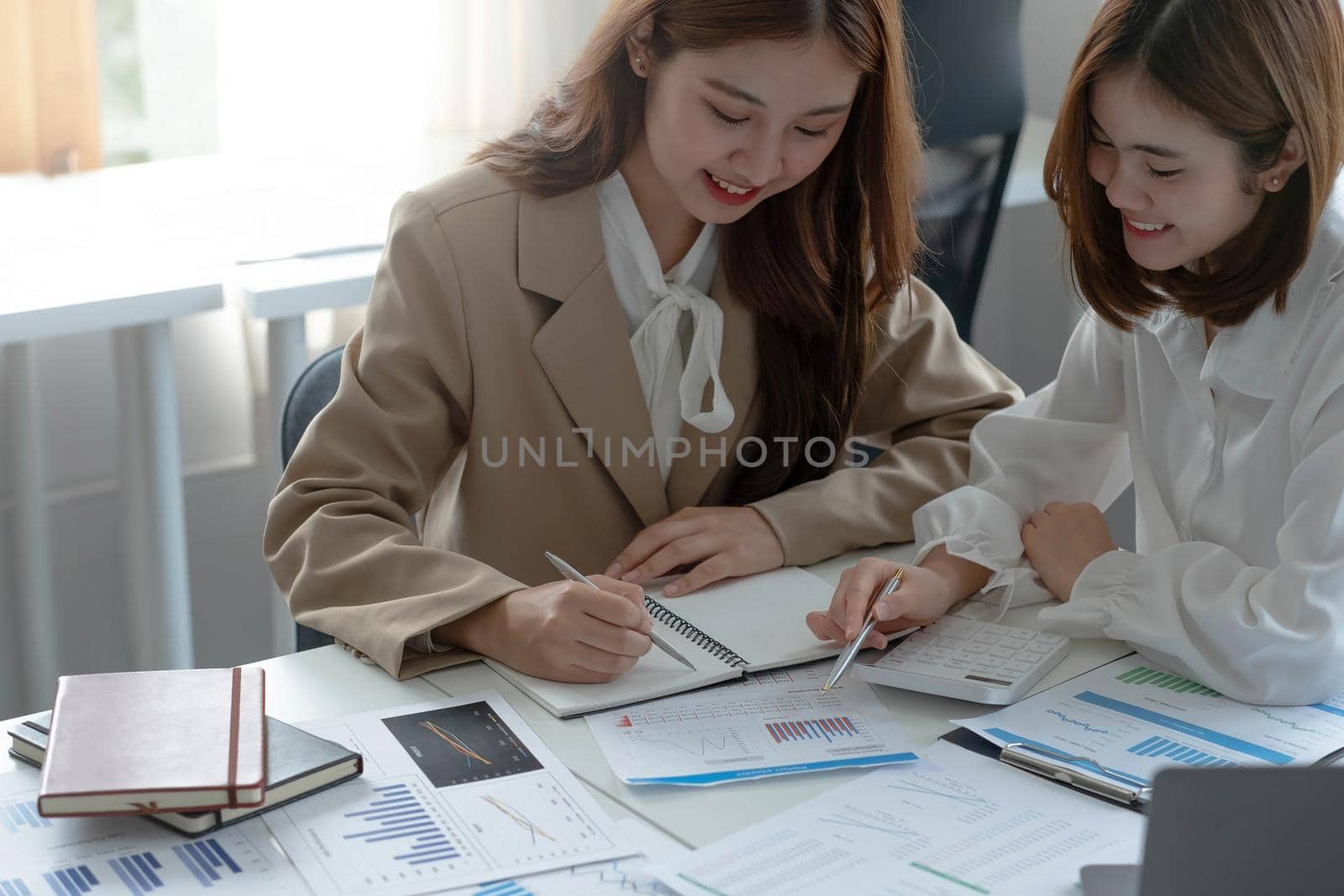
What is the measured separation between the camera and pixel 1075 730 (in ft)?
3.56

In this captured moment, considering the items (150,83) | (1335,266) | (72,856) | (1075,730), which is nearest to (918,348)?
(1335,266)

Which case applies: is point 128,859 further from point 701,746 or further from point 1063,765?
point 1063,765

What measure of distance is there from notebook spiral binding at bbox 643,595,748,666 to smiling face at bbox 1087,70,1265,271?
1.62 feet

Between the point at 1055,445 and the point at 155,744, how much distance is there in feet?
2.96

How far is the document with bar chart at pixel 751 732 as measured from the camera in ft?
3.34

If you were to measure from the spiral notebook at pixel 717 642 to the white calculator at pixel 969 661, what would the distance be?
7 centimetres

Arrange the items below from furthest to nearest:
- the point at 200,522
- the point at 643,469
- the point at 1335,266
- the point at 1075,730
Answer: the point at 200,522 → the point at 643,469 → the point at 1335,266 → the point at 1075,730

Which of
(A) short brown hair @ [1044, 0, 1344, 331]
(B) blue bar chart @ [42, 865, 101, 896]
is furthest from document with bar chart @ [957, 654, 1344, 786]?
(B) blue bar chart @ [42, 865, 101, 896]

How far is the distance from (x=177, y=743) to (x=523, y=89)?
185cm

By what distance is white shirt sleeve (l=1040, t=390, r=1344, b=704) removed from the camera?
3.69 ft

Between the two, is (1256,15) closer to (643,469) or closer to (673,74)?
(673,74)

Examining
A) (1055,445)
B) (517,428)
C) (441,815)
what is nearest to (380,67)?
(517,428)

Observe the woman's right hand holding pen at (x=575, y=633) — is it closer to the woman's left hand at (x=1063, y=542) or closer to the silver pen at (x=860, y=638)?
the silver pen at (x=860, y=638)

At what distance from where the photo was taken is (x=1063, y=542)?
4.45 feet
